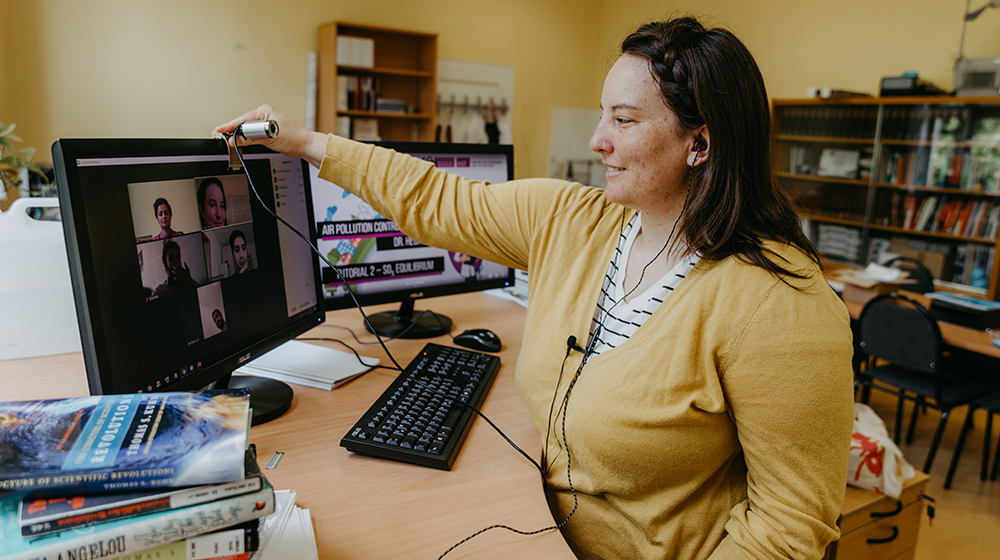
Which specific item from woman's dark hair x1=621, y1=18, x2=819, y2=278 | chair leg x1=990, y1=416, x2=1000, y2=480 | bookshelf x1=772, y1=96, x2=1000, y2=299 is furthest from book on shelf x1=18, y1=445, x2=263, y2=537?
bookshelf x1=772, y1=96, x2=1000, y2=299

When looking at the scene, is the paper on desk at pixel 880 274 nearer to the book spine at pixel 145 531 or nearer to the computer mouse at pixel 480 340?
the computer mouse at pixel 480 340

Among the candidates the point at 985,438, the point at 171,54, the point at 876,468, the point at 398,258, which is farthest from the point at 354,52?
the point at 985,438

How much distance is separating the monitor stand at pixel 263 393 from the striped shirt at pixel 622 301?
1.89 ft

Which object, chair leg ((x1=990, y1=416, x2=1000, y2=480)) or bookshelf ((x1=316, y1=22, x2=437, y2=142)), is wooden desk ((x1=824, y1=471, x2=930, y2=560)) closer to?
chair leg ((x1=990, y1=416, x2=1000, y2=480))

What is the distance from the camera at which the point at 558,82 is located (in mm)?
6438

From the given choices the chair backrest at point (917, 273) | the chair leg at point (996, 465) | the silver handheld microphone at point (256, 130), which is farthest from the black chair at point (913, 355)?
the silver handheld microphone at point (256, 130)

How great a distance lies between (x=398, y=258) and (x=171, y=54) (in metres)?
3.86

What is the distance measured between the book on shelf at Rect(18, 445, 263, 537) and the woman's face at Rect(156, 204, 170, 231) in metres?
0.46

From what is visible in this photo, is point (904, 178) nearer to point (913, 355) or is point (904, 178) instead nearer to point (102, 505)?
point (913, 355)

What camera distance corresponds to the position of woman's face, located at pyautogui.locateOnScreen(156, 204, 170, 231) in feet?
3.03

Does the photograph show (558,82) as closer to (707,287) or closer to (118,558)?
(707,287)

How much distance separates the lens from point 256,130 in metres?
1.06

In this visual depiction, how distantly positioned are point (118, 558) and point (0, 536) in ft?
0.33

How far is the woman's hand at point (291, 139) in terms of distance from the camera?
1142 mm
